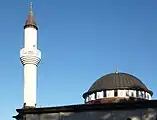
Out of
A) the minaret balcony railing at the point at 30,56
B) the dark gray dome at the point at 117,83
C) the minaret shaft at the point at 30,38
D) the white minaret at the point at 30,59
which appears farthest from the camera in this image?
the dark gray dome at the point at 117,83

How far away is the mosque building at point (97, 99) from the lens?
18542 millimetres

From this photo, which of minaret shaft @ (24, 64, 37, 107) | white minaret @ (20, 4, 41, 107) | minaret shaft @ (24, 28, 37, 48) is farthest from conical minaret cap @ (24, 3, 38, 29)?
minaret shaft @ (24, 64, 37, 107)

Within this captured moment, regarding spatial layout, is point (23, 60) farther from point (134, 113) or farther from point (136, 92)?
point (134, 113)

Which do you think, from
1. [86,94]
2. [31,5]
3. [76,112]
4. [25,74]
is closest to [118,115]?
[76,112]

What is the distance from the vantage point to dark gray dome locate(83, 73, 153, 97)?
32.6 metres

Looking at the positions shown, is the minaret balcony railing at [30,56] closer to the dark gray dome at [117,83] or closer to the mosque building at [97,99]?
the mosque building at [97,99]

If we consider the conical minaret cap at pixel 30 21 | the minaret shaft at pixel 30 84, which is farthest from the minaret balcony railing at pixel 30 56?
the conical minaret cap at pixel 30 21

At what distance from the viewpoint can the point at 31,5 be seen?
32438 millimetres

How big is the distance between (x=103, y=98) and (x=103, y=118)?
1314 cm

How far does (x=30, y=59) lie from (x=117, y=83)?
8.24 metres

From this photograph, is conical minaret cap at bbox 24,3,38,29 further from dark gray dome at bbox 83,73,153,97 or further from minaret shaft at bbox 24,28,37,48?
dark gray dome at bbox 83,73,153,97

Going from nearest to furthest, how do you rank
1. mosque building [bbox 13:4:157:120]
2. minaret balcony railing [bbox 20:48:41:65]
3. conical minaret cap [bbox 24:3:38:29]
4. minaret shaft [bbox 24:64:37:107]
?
mosque building [bbox 13:4:157:120], minaret shaft [bbox 24:64:37:107], minaret balcony railing [bbox 20:48:41:65], conical minaret cap [bbox 24:3:38:29]

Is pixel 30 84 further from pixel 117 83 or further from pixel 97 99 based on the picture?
pixel 117 83

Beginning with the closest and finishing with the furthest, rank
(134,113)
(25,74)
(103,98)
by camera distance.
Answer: (134,113) < (25,74) < (103,98)
